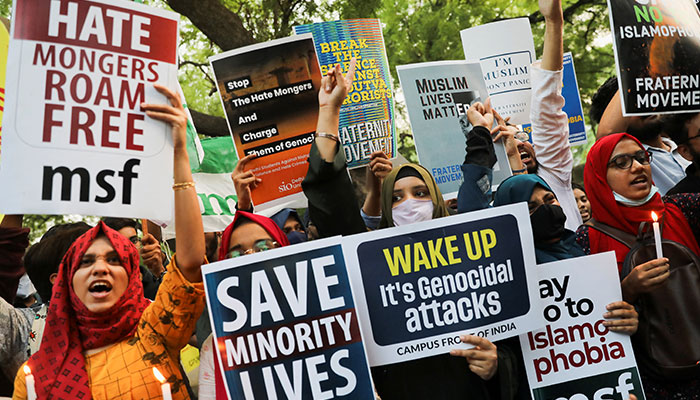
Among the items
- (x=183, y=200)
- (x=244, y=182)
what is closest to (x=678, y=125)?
(x=244, y=182)

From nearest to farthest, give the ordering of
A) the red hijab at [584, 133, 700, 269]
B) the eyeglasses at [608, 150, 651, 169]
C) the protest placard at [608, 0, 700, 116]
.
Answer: the red hijab at [584, 133, 700, 269] < the eyeglasses at [608, 150, 651, 169] < the protest placard at [608, 0, 700, 116]

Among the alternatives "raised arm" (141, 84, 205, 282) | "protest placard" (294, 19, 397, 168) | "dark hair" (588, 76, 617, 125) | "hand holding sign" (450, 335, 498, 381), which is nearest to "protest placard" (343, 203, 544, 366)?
"hand holding sign" (450, 335, 498, 381)

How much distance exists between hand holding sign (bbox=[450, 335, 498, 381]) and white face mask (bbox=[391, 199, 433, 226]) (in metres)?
0.70

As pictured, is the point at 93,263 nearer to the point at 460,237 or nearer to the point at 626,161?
the point at 460,237

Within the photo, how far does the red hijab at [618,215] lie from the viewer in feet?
11.0

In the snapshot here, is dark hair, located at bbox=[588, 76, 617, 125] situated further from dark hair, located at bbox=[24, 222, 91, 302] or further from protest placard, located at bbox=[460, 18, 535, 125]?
dark hair, located at bbox=[24, 222, 91, 302]

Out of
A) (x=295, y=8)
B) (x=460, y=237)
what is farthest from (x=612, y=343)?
(x=295, y=8)

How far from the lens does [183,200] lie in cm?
304

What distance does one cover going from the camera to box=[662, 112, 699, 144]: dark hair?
385cm

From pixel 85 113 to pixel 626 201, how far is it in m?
2.29

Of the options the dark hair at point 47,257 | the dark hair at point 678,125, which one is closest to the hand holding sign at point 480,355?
the dark hair at point 678,125

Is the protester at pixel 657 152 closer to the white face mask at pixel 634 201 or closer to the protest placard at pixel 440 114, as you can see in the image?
the protest placard at pixel 440 114

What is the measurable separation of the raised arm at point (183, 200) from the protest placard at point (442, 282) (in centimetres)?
59

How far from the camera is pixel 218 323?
2.80 m
